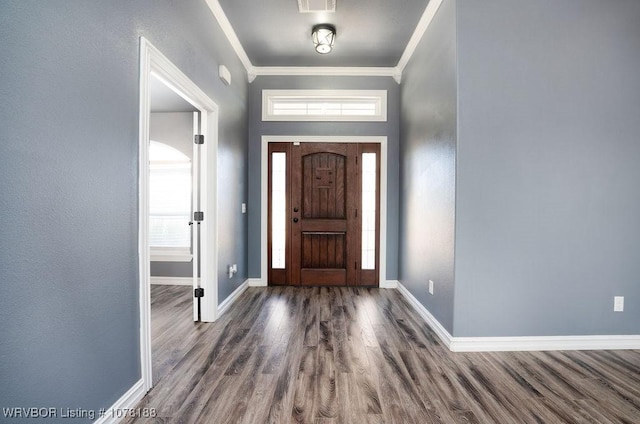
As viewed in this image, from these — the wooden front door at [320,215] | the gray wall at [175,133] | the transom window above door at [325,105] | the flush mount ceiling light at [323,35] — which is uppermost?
the flush mount ceiling light at [323,35]

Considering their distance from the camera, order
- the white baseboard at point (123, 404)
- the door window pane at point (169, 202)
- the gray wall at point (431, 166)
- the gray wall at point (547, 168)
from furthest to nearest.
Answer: the door window pane at point (169, 202) → the gray wall at point (431, 166) → the gray wall at point (547, 168) → the white baseboard at point (123, 404)

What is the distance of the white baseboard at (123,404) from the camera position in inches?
61.0

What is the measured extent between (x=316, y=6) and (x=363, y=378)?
3.11 metres

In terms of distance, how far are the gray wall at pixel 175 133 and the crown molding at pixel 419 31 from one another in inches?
122

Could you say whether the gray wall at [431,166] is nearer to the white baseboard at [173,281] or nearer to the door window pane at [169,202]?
the white baseboard at [173,281]

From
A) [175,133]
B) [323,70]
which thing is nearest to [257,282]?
[175,133]

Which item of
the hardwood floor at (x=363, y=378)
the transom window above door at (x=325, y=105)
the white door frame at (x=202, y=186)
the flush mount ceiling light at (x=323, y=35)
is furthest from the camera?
the transom window above door at (x=325, y=105)

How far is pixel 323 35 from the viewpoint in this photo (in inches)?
128

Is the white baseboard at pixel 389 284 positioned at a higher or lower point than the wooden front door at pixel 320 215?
lower

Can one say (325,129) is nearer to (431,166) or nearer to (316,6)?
(316,6)

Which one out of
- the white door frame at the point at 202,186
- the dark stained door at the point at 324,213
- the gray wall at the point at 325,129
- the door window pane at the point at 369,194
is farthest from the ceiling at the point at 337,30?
the door window pane at the point at 369,194

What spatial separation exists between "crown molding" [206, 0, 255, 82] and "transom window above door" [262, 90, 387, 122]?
0.35 metres

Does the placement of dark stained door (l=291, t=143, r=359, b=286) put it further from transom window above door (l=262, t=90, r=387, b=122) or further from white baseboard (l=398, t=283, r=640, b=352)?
white baseboard (l=398, t=283, r=640, b=352)

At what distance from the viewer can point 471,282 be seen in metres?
2.46
